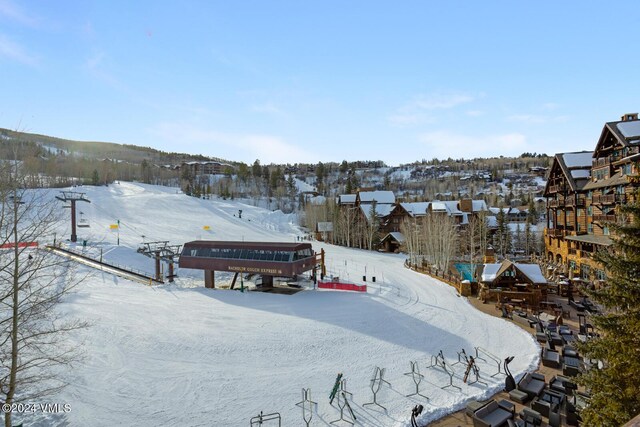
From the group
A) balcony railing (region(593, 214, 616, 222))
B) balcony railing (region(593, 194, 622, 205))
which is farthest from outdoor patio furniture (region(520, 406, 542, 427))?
balcony railing (region(593, 214, 616, 222))

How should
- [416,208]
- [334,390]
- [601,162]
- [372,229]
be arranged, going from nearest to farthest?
[334,390]
[601,162]
[372,229]
[416,208]

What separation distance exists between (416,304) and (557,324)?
29.5ft

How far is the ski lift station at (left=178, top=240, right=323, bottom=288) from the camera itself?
29672 mm

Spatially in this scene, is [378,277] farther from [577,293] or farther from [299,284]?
[577,293]

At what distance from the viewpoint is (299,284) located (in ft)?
111

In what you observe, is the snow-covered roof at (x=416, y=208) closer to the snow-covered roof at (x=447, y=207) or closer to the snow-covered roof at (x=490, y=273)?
the snow-covered roof at (x=447, y=207)

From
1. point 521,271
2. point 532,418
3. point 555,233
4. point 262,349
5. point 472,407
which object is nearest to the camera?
point 532,418

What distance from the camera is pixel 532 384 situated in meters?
13.7

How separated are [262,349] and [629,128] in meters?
38.2

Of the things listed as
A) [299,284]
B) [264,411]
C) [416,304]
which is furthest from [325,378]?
[299,284]

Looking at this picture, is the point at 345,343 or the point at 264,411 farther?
the point at 345,343

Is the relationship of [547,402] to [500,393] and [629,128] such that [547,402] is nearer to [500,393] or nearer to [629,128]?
[500,393]

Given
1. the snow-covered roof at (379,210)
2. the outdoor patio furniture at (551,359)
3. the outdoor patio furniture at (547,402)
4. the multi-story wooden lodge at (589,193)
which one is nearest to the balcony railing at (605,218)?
the multi-story wooden lodge at (589,193)

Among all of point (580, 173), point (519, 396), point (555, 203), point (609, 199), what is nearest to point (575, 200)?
point (580, 173)
